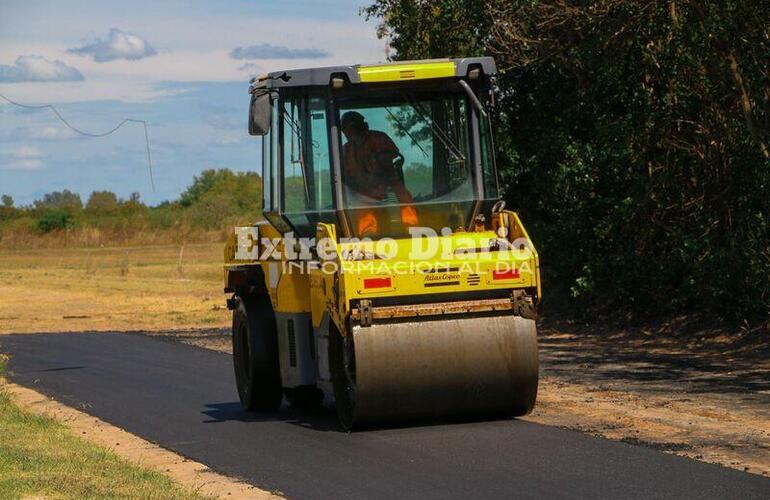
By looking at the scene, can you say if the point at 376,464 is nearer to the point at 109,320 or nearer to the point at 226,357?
the point at 226,357

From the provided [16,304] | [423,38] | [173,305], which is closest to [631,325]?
[423,38]

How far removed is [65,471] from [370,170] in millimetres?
4135

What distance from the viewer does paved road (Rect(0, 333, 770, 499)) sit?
8.98 meters

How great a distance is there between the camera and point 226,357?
21.1 meters

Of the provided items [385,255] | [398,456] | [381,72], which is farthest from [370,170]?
[398,456]

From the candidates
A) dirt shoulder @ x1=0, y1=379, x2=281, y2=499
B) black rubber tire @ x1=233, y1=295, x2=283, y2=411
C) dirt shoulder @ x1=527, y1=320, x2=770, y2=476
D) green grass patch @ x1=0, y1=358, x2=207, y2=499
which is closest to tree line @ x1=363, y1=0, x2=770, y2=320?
dirt shoulder @ x1=527, y1=320, x2=770, y2=476

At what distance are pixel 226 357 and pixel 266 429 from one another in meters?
8.55

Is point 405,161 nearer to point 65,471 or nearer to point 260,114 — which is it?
point 260,114

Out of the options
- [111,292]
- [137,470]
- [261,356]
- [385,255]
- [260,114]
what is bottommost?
[137,470]

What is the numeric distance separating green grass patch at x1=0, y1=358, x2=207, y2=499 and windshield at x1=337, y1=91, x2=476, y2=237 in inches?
127

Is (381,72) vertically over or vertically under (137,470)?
over

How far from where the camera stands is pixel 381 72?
1254 cm

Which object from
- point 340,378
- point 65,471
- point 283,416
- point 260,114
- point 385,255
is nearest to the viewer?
point 65,471

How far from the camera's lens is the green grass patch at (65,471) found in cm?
909
